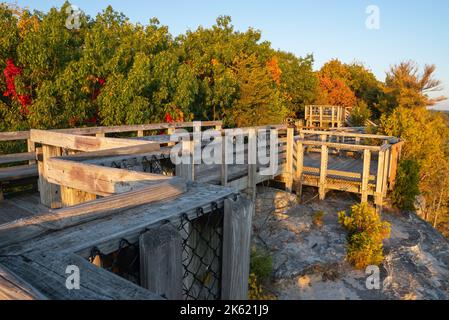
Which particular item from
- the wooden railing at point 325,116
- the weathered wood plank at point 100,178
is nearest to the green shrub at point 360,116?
the wooden railing at point 325,116

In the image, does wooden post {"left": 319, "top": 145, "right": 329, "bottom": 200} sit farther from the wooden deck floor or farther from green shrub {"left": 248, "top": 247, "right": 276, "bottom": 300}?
green shrub {"left": 248, "top": 247, "right": 276, "bottom": 300}

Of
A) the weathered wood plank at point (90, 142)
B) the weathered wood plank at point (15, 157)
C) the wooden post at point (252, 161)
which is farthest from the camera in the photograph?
the wooden post at point (252, 161)

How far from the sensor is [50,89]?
9484 mm

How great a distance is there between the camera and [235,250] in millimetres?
1913

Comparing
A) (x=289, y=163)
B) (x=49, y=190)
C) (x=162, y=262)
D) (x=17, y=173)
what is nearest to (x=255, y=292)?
(x=49, y=190)

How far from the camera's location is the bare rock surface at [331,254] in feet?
21.6

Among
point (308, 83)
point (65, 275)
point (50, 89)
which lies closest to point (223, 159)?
point (50, 89)

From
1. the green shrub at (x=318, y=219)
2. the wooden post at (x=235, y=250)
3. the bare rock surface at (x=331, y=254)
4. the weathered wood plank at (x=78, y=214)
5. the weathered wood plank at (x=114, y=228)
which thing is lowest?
the bare rock surface at (x=331, y=254)

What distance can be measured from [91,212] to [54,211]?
0.16 m

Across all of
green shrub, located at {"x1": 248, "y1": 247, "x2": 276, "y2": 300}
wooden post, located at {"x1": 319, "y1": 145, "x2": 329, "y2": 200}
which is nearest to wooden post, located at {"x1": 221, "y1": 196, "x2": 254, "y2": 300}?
green shrub, located at {"x1": 248, "y1": 247, "x2": 276, "y2": 300}

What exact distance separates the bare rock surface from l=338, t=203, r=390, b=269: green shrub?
188 mm

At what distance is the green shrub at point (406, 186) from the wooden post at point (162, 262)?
10.4 m

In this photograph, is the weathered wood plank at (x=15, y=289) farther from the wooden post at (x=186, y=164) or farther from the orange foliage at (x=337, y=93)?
the orange foliage at (x=337, y=93)
